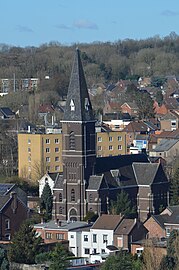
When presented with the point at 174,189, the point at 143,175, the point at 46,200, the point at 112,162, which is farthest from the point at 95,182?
the point at 174,189

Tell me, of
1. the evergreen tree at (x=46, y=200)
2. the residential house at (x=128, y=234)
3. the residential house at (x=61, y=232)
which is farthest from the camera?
the evergreen tree at (x=46, y=200)

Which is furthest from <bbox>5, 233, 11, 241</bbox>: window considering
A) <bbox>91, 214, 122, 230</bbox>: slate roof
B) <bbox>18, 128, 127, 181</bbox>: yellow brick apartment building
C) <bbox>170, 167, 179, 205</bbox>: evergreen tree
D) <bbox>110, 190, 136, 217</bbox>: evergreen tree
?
<bbox>18, 128, 127, 181</bbox>: yellow brick apartment building

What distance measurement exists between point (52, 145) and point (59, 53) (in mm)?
68200

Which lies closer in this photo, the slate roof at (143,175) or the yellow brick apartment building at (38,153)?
the slate roof at (143,175)

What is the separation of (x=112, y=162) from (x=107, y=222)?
649 centimetres

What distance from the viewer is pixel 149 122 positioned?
71375 mm

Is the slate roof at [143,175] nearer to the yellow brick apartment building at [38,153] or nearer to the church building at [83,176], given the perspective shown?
the church building at [83,176]

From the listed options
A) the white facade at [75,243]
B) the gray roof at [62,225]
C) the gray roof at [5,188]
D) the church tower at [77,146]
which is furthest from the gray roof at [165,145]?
the white facade at [75,243]

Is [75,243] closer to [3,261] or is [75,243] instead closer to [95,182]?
[95,182]

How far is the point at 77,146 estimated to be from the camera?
147 ft

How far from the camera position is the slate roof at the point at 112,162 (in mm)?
45338

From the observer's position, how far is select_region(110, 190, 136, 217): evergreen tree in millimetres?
42875

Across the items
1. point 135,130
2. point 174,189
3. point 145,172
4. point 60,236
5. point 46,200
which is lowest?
point 60,236

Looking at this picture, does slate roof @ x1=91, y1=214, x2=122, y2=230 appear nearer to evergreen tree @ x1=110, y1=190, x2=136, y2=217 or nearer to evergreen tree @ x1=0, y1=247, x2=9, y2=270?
evergreen tree @ x1=110, y1=190, x2=136, y2=217
